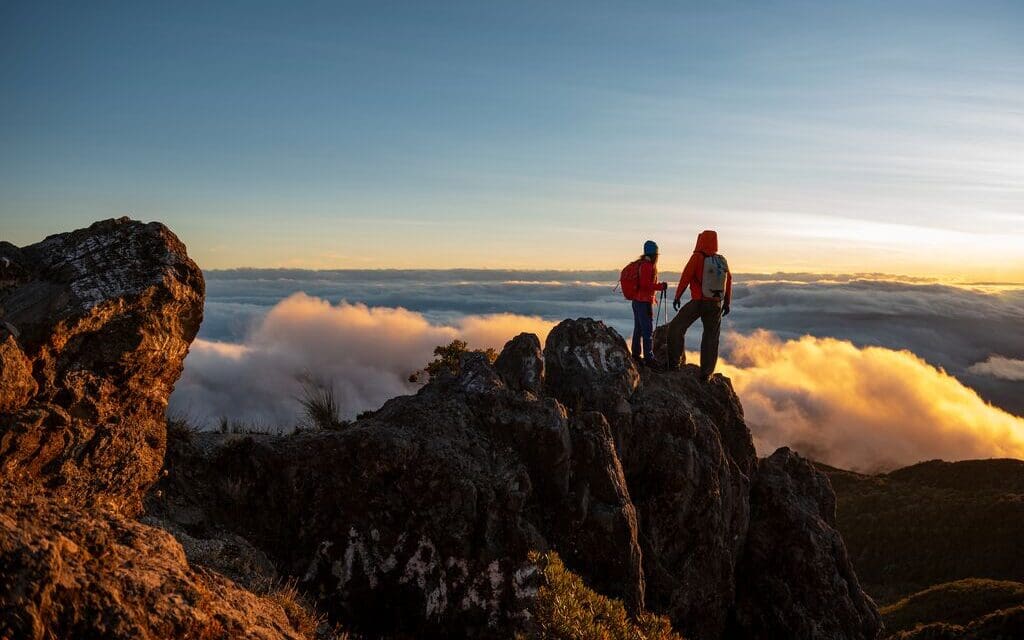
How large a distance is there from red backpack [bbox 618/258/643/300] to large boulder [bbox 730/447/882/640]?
7089mm

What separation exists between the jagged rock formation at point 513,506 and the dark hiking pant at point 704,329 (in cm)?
160

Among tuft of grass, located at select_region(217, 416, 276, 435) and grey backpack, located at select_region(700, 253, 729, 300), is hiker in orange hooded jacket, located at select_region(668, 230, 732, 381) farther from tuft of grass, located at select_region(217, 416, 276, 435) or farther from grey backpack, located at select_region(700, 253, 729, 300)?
tuft of grass, located at select_region(217, 416, 276, 435)

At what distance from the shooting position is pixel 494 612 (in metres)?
9.66

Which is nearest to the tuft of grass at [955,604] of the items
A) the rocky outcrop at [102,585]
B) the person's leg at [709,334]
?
the person's leg at [709,334]

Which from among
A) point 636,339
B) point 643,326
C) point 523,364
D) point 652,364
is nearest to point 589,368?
point 523,364

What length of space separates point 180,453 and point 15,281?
3.33m

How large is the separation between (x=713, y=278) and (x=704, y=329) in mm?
1571

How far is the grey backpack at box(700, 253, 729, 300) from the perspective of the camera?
16.6m

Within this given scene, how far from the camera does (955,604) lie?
65750mm

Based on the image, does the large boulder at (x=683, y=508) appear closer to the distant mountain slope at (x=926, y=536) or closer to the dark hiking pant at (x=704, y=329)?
the dark hiking pant at (x=704, y=329)

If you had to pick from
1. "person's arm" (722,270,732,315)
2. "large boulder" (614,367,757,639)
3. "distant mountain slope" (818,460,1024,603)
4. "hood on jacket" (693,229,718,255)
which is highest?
"hood on jacket" (693,229,718,255)

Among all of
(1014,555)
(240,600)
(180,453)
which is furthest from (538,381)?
(1014,555)

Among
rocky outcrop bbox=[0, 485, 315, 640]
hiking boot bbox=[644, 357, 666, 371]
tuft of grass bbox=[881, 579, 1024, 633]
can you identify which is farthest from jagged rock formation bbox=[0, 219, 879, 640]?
tuft of grass bbox=[881, 579, 1024, 633]

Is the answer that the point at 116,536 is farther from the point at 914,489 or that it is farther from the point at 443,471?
the point at 914,489
